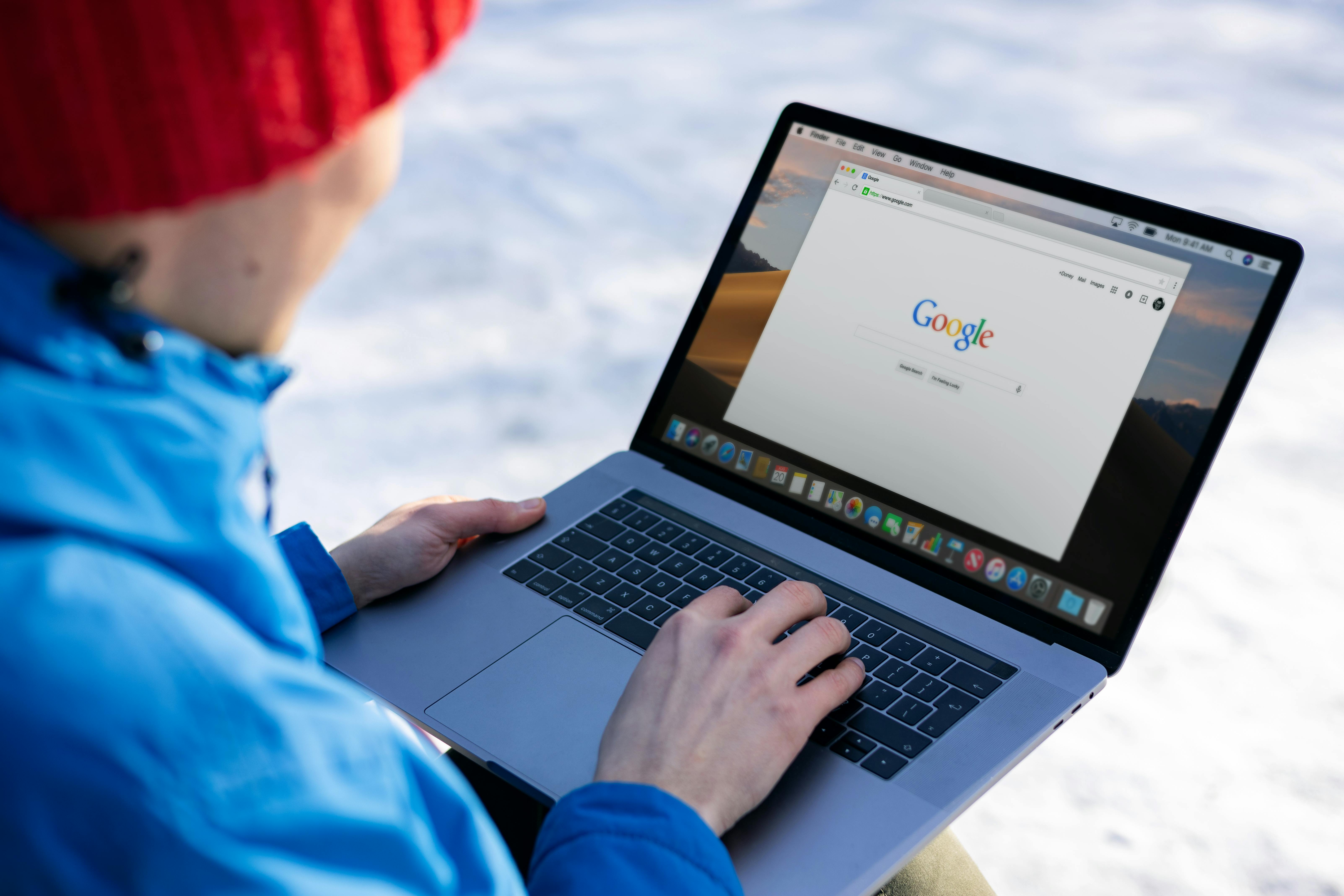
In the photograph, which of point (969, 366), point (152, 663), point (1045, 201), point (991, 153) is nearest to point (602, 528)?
point (969, 366)

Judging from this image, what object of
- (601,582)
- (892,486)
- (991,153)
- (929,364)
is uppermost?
(991,153)

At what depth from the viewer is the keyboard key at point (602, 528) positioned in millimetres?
919

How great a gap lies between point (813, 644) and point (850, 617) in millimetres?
131

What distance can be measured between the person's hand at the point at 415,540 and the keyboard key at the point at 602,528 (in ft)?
0.16

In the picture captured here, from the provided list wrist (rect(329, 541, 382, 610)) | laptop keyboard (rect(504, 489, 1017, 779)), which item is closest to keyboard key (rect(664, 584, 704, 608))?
laptop keyboard (rect(504, 489, 1017, 779))

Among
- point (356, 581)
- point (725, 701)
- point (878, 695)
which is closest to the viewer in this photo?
point (725, 701)

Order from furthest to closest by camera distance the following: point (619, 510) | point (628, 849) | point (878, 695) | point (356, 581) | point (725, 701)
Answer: point (619, 510) → point (356, 581) → point (878, 695) → point (725, 701) → point (628, 849)

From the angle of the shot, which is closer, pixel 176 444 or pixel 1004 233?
pixel 176 444

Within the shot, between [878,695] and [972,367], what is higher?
[972,367]

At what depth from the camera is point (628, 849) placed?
54 cm

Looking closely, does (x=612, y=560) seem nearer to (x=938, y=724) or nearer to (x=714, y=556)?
(x=714, y=556)

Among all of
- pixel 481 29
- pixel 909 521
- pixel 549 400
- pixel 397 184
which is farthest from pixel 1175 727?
pixel 481 29

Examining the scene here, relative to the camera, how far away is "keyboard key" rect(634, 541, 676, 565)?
35.0 inches

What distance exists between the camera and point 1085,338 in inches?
31.9
